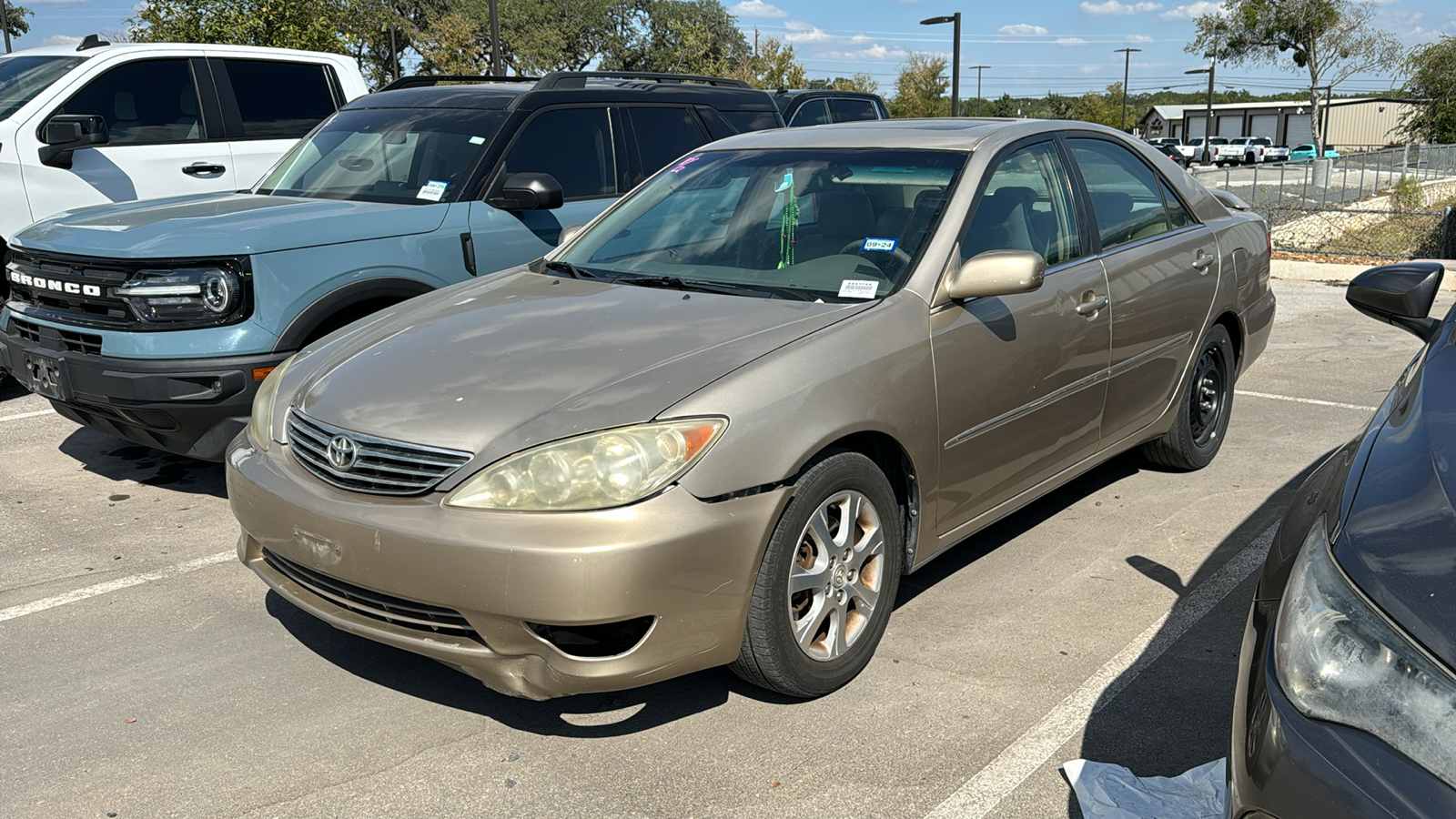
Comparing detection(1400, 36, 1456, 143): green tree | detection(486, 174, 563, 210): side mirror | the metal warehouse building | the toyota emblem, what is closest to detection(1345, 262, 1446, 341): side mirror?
the toyota emblem

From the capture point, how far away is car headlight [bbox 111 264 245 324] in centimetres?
475

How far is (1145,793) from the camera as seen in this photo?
2.80m

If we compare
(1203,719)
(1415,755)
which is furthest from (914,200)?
(1415,755)

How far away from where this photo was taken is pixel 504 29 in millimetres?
56969

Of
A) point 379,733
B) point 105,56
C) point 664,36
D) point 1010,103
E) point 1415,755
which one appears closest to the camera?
point 1415,755

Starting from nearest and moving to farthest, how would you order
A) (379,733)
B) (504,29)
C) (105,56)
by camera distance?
(379,733) → (105,56) → (504,29)

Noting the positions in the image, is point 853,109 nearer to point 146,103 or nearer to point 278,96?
point 278,96

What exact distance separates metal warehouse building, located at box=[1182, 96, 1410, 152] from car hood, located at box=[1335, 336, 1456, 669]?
7092 centimetres

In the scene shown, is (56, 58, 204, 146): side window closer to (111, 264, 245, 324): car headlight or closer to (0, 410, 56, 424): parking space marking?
(0, 410, 56, 424): parking space marking

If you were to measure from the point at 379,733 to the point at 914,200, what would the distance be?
7.90 feet

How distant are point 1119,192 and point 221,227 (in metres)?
3.81

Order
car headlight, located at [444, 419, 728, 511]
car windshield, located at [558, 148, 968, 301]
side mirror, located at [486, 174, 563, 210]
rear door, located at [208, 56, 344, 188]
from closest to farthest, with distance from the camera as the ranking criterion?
1. car headlight, located at [444, 419, 728, 511]
2. car windshield, located at [558, 148, 968, 301]
3. side mirror, located at [486, 174, 563, 210]
4. rear door, located at [208, 56, 344, 188]

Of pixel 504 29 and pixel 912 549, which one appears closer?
pixel 912 549

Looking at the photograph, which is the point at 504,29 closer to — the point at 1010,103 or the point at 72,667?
the point at 1010,103
